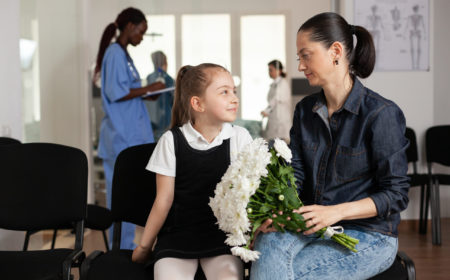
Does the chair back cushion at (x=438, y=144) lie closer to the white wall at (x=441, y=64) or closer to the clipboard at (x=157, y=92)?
the white wall at (x=441, y=64)

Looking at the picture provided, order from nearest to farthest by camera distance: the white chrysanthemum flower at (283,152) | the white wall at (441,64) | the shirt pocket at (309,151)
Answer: the white chrysanthemum flower at (283,152), the shirt pocket at (309,151), the white wall at (441,64)

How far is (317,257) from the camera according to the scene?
158cm

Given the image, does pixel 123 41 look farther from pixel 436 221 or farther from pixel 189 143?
pixel 436 221

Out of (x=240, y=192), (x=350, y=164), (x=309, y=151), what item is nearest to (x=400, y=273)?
(x=350, y=164)

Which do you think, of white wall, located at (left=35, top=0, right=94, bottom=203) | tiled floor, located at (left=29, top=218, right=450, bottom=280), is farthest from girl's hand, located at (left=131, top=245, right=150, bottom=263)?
white wall, located at (left=35, top=0, right=94, bottom=203)

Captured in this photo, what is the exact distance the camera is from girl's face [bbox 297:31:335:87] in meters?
1.77

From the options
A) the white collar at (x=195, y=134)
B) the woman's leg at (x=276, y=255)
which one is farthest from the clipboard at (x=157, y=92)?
the woman's leg at (x=276, y=255)

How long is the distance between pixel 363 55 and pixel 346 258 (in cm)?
69

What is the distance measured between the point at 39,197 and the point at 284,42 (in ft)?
8.02

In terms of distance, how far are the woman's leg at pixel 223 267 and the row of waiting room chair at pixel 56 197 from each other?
33 centimetres

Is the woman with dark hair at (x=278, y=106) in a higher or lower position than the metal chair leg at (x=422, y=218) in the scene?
higher

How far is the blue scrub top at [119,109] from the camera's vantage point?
3633 millimetres

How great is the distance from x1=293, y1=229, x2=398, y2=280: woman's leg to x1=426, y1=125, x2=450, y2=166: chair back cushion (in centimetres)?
316

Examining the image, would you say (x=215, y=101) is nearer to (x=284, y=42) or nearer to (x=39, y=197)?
(x=39, y=197)
